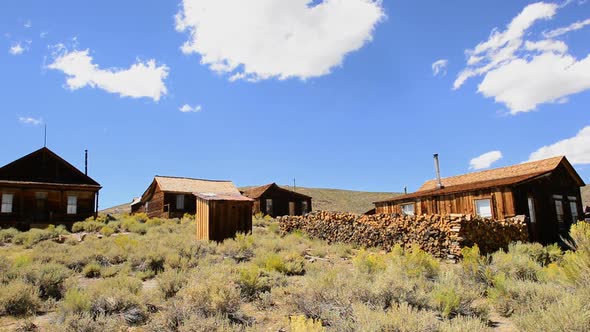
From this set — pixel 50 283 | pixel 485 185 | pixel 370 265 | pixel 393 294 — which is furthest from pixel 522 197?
pixel 50 283

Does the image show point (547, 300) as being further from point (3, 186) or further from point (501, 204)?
point (3, 186)

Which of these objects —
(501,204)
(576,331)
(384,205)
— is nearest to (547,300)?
(576,331)

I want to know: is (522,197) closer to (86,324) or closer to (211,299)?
(211,299)

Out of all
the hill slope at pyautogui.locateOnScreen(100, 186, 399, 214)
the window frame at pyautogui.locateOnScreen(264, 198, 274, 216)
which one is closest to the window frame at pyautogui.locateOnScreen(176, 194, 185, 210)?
the window frame at pyautogui.locateOnScreen(264, 198, 274, 216)

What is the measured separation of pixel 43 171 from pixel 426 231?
24.3 m

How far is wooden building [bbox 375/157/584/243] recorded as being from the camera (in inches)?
735

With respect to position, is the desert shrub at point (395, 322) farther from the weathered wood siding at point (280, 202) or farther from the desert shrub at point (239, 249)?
the weathered wood siding at point (280, 202)

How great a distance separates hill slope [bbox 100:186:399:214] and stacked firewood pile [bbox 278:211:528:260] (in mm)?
46145

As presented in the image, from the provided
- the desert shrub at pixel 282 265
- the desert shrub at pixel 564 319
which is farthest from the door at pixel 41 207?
the desert shrub at pixel 564 319

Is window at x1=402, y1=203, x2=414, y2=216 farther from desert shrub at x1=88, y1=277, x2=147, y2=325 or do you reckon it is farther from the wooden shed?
desert shrub at x1=88, y1=277, x2=147, y2=325

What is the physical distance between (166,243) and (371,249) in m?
7.86

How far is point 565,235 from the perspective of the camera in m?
21.0

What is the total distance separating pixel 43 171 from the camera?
989 inches

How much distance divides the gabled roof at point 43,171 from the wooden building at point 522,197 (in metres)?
22.1
